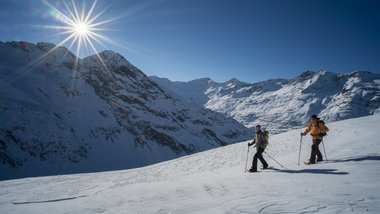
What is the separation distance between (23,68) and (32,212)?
9096 centimetres

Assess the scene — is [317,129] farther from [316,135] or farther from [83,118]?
[83,118]

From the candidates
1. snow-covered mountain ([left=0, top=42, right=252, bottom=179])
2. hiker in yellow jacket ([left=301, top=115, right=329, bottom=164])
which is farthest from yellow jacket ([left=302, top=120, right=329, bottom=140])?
snow-covered mountain ([left=0, top=42, right=252, bottom=179])

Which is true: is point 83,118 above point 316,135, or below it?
above

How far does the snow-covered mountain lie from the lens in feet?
202

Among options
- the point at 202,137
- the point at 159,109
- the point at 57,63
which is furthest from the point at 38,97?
the point at 202,137

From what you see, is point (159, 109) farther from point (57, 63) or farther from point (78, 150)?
point (78, 150)

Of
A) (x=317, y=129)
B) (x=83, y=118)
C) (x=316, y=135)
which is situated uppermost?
(x=83, y=118)

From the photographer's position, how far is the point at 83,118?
81.2 meters

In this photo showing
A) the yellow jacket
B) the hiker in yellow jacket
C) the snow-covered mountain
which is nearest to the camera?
the hiker in yellow jacket

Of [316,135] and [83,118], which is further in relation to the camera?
[83,118]

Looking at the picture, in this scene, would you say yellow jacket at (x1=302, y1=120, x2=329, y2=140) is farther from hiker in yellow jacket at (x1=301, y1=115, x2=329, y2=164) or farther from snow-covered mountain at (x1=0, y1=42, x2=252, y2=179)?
snow-covered mountain at (x1=0, y1=42, x2=252, y2=179)

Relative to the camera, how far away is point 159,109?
12244 cm

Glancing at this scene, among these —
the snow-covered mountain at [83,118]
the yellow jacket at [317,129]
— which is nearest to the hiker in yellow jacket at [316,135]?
the yellow jacket at [317,129]

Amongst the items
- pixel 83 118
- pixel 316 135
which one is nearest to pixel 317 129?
pixel 316 135
